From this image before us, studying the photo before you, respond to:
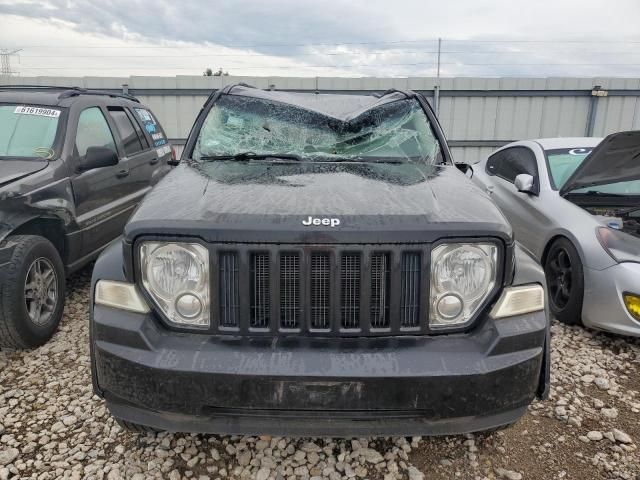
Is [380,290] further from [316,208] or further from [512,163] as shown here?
[512,163]

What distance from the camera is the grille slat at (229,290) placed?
1988 mm

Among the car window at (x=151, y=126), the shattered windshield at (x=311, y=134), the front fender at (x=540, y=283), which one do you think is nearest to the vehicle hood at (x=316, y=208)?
the front fender at (x=540, y=283)

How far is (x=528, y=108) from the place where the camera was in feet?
39.4

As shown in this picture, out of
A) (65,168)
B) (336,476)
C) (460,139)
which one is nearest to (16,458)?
(336,476)

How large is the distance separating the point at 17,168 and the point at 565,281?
447cm

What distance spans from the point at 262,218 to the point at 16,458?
182 centimetres

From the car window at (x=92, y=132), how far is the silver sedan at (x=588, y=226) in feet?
11.3

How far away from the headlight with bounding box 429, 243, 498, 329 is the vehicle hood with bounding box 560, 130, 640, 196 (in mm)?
2608

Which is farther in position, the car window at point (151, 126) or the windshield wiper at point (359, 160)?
the car window at point (151, 126)

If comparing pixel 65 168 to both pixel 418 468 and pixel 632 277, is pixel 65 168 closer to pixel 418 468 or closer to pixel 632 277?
pixel 418 468

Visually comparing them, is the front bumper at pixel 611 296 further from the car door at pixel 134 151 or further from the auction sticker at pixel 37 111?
the auction sticker at pixel 37 111

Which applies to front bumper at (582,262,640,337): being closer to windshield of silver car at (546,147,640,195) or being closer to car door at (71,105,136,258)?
windshield of silver car at (546,147,640,195)

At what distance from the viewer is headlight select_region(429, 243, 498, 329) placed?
2027 millimetres

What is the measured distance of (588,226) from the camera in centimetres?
391
